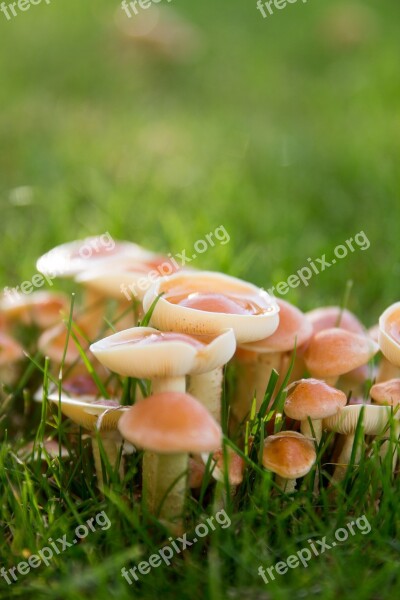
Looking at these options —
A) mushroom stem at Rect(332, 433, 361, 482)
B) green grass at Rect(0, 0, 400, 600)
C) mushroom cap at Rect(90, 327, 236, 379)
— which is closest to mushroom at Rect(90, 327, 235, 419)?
mushroom cap at Rect(90, 327, 236, 379)

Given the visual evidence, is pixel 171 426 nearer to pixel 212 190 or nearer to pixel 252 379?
pixel 252 379

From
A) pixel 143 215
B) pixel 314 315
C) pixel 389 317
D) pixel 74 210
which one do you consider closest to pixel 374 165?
pixel 143 215

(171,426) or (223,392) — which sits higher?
(171,426)

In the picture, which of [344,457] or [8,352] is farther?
[8,352]

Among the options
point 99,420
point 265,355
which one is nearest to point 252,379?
point 265,355

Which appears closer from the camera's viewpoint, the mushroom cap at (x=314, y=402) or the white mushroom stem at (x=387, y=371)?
the mushroom cap at (x=314, y=402)

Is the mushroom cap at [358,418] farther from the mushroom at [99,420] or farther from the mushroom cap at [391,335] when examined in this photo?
the mushroom at [99,420]

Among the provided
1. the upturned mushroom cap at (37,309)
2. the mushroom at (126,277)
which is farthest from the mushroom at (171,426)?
the upturned mushroom cap at (37,309)
